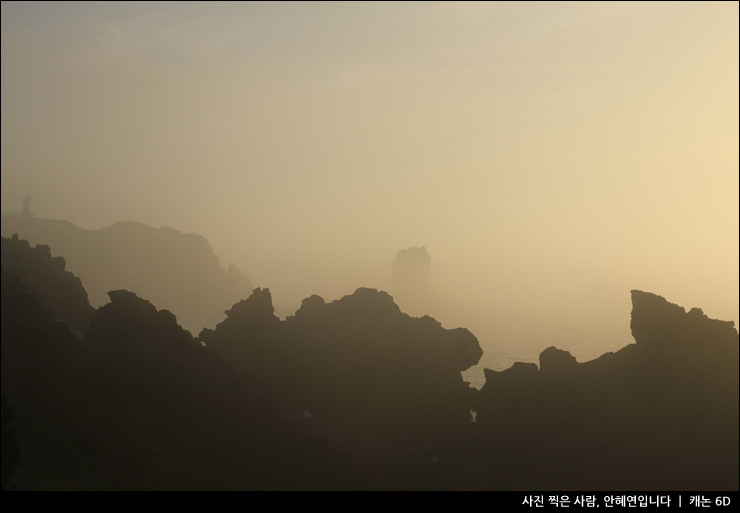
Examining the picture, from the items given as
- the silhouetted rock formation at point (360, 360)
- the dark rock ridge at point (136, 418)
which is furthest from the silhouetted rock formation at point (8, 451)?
the silhouetted rock formation at point (360, 360)

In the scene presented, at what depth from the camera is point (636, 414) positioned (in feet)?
97.8

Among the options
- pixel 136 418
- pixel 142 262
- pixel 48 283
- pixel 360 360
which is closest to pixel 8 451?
pixel 136 418

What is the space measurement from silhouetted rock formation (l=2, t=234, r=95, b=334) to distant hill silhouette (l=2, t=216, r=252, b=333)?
10418cm

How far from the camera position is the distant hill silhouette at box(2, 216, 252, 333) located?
6225 inches

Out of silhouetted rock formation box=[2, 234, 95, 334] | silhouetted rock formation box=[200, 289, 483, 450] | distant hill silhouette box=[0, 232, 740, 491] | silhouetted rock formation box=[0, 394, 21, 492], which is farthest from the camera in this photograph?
silhouetted rock formation box=[2, 234, 95, 334]

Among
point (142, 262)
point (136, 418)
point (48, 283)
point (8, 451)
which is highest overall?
point (142, 262)

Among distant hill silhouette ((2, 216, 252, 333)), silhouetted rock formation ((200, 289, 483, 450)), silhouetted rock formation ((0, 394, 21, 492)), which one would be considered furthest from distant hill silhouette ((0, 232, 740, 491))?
distant hill silhouette ((2, 216, 252, 333))

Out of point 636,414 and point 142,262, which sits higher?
point 142,262

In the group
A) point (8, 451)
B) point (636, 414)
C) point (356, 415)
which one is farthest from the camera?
point (356, 415)

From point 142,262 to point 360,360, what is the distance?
152 metres

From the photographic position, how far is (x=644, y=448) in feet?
93.5

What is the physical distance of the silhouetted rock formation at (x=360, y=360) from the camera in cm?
3662

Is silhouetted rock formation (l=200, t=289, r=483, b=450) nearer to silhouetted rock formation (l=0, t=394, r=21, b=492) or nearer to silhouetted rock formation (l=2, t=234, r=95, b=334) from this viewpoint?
silhouetted rock formation (l=2, t=234, r=95, b=334)

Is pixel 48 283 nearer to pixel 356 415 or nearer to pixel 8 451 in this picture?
pixel 8 451
